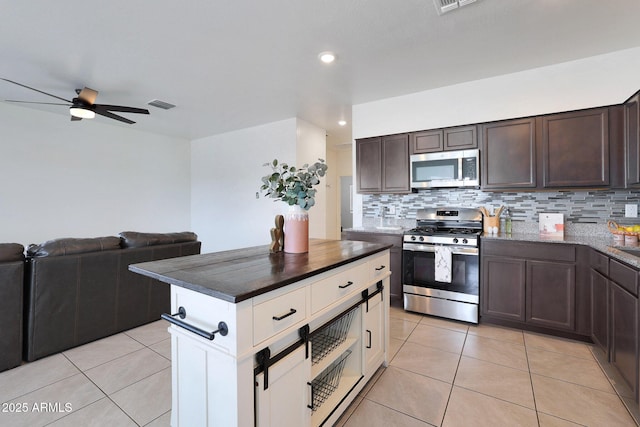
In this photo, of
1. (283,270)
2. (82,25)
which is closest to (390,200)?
(283,270)

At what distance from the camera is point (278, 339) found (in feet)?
3.87

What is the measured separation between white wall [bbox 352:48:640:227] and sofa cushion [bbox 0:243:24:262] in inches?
147

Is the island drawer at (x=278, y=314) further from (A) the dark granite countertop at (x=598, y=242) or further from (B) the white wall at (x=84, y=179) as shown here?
(B) the white wall at (x=84, y=179)

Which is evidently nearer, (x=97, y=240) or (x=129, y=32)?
(x=129, y=32)

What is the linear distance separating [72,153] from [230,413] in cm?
557

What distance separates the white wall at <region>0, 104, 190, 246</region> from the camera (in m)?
4.24

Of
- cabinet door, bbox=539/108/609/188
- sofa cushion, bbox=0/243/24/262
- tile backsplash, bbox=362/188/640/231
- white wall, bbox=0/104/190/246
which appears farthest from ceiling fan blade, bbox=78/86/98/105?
cabinet door, bbox=539/108/609/188

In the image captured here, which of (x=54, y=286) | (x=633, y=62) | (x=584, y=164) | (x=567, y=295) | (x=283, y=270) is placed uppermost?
(x=633, y=62)

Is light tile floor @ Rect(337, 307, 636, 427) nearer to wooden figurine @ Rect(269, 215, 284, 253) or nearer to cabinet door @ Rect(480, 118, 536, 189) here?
wooden figurine @ Rect(269, 215, 284, 253)

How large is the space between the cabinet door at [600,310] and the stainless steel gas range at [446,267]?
2.87ft

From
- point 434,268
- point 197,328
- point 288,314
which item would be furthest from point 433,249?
point 197,328

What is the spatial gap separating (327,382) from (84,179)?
17.5 feet

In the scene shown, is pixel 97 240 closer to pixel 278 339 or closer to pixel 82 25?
pixel 82 25

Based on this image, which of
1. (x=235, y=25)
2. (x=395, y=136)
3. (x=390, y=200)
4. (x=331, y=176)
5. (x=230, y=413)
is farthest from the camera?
(x=331, y=176)
